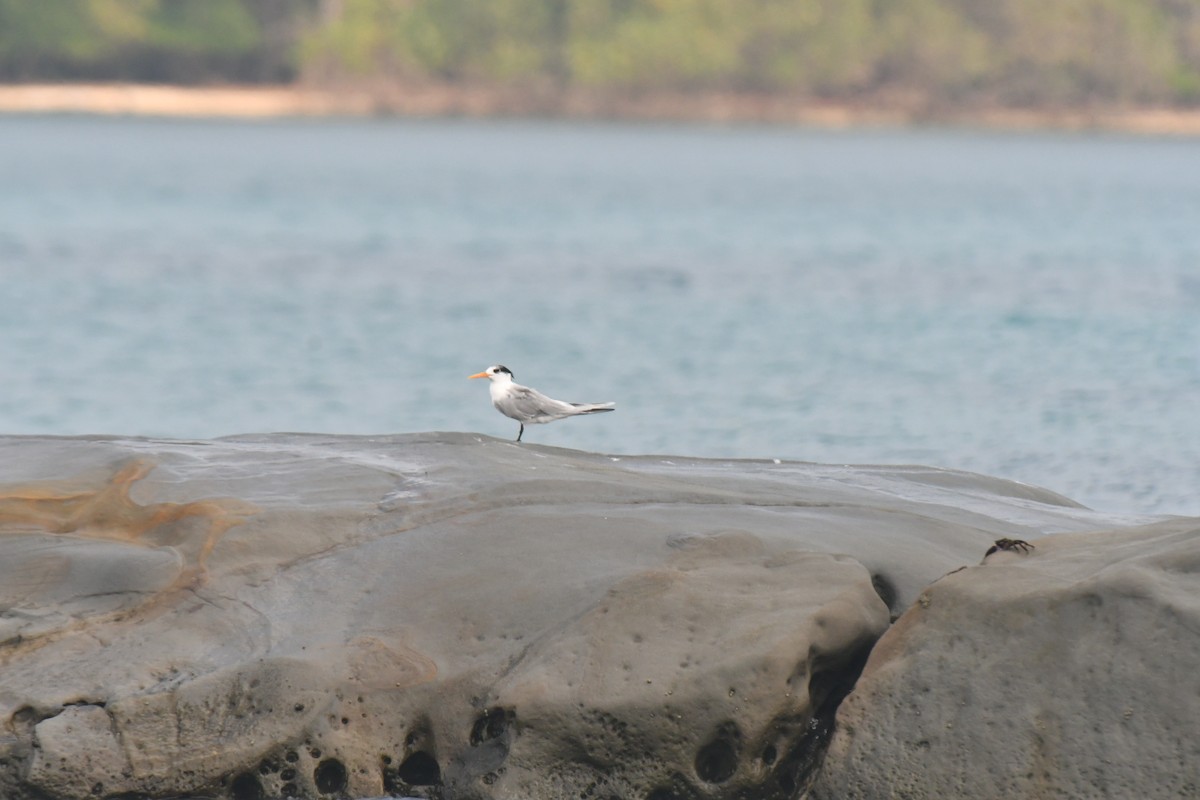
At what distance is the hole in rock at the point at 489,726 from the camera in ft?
21.4

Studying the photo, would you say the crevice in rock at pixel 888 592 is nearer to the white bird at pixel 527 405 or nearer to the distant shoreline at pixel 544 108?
the white bird at pixel 527 405

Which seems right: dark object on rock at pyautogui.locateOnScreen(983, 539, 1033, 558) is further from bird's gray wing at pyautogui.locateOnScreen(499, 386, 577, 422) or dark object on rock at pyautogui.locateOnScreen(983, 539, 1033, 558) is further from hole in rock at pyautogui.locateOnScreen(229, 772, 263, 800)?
hole in rock at pyautogui.locateOnScreen(229, 772, 263, 800)

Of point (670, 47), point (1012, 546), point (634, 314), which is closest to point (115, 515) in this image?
point (1012, 546)

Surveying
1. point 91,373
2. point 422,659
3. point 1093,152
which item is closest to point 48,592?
point 422,659

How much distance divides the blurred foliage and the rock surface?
98.8m

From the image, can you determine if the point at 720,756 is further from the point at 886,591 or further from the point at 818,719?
the point at 886,591

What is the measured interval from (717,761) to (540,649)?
76cm

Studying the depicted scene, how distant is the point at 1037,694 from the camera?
627 cm

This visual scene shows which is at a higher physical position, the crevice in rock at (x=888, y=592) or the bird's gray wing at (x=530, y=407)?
the bird's gray wing at (x=530, y=407)

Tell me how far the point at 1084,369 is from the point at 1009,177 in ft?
181

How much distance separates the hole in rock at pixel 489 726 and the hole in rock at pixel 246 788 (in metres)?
0.80

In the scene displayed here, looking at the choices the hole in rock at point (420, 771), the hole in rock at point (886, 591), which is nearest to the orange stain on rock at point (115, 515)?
the hole in rock at point (420, 771)

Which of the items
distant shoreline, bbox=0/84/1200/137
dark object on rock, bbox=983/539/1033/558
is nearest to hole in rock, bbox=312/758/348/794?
dark object on rock, bbox=983/539/1033/558

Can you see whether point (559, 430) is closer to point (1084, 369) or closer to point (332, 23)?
point (1084, 369)
